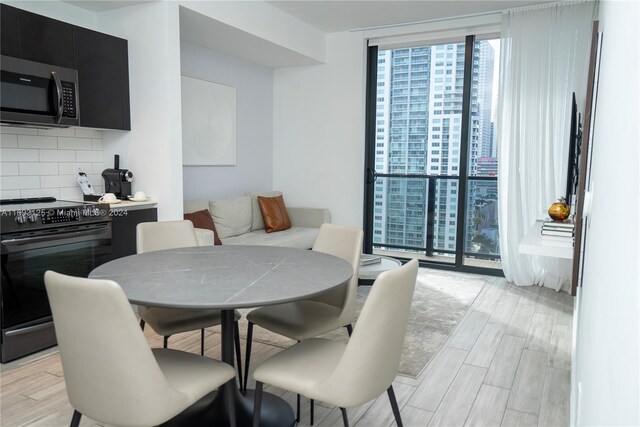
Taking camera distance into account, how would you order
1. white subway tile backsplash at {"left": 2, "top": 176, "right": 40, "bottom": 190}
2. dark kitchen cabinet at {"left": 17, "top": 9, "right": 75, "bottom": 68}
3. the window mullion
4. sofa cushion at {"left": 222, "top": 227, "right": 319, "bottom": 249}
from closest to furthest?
1. dark kitchen cabinet at {"left": 17, "top": 9, "right": 75, "bottom": 68}
2. white subway tile backsplash at {"left": 2, "top": 176, "right": 40, "bottom": 190}
3. sofa cushion at {"left": 222, "top": 227, "right": 319, "bottom": 249}
4. the window mullion

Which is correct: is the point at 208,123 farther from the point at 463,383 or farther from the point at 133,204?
the point at 463,383

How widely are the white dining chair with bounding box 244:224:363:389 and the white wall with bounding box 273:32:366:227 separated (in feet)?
10.2

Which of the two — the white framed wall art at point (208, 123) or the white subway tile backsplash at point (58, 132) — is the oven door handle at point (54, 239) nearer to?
the white subway tile backsplash at point (58, 132)

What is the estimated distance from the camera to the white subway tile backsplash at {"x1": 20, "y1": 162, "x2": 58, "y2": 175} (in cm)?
343

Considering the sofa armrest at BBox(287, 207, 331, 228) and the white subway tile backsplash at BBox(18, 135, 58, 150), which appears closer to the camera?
the white subway tile backsplash at BBox(18, 135, 58, 150)

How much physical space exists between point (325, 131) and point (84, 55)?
2.96 metres

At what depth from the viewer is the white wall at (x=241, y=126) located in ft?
16.3

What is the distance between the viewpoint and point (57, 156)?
3654 mm

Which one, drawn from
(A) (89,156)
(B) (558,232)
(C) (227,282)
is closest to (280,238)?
(A) (89,156)

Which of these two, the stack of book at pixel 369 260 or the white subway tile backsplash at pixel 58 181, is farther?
the stack of book at pixel 369 260

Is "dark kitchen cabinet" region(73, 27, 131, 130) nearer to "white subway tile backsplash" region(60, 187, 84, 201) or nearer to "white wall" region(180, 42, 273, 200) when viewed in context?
"white subway tile backsplash" region(60, 187, 84, 201)

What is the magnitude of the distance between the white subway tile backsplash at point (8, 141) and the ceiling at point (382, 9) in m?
2.54

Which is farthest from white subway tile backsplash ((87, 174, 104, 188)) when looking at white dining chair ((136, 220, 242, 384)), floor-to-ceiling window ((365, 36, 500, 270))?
floor-to-ceiling window ((365, 36, 500, 270))

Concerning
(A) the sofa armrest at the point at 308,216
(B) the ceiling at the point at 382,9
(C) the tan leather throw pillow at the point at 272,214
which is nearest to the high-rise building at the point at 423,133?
(B) the ceiling at the point at 382,9
